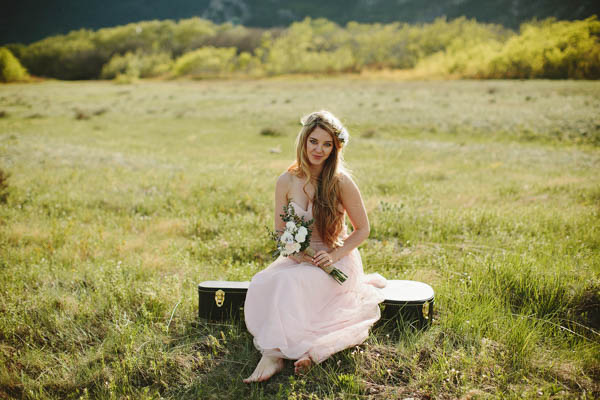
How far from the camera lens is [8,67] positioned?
135ft

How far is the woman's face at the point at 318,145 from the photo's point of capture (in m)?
3.72

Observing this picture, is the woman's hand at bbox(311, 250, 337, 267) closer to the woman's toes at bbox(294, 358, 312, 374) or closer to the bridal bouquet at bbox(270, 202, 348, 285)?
the bridal bouquet at bbox(270, 202, 348, 285)

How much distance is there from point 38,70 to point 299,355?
85.3m

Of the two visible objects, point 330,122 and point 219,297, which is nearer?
point 330,122

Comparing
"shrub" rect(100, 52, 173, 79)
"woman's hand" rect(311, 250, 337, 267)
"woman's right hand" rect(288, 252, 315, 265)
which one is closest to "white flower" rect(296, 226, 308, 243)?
"woman's hand" rect(311, 250, 337, 267)

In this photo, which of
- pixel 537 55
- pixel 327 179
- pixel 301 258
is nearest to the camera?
pixel 301 258

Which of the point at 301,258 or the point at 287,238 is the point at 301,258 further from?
the point at 287,238

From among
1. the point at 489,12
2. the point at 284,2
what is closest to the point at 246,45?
the point at 489,12

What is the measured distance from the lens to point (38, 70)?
6744cm

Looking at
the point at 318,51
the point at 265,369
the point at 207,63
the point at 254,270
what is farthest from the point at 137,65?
the point at 265,369

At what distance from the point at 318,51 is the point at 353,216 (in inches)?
3156

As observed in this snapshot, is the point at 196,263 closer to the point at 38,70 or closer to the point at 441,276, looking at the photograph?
the point at 441,276

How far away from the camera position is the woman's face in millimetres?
3725

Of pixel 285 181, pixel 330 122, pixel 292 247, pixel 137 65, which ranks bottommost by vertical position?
pixel 292 247
